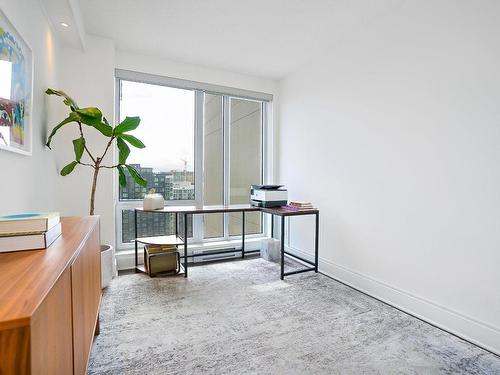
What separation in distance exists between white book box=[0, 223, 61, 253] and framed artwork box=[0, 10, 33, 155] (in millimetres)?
612

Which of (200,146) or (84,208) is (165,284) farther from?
(200,146)

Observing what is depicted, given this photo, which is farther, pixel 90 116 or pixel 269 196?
pixel 269 196

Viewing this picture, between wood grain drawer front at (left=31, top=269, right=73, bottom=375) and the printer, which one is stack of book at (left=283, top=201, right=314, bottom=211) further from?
wood grain drawer front at (left=31, top=269, right=73, bottom=375)

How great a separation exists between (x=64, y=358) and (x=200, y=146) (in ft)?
10.4

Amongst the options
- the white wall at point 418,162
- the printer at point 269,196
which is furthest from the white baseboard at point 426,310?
the printer at point 269,196

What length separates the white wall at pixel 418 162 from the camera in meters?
1.90

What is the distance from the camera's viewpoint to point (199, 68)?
3.71 m

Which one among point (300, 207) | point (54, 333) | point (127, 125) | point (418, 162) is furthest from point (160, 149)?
point (54, 333)

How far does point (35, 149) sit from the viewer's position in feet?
6.78

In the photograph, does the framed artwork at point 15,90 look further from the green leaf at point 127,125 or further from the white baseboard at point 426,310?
the white baseboard at point 426,310

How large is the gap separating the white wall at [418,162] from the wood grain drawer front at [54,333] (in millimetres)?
2445

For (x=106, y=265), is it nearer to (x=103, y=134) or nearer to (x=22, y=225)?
(x=103, y=134)

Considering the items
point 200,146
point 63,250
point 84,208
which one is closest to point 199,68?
point 200,146

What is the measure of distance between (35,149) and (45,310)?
1836 mm
